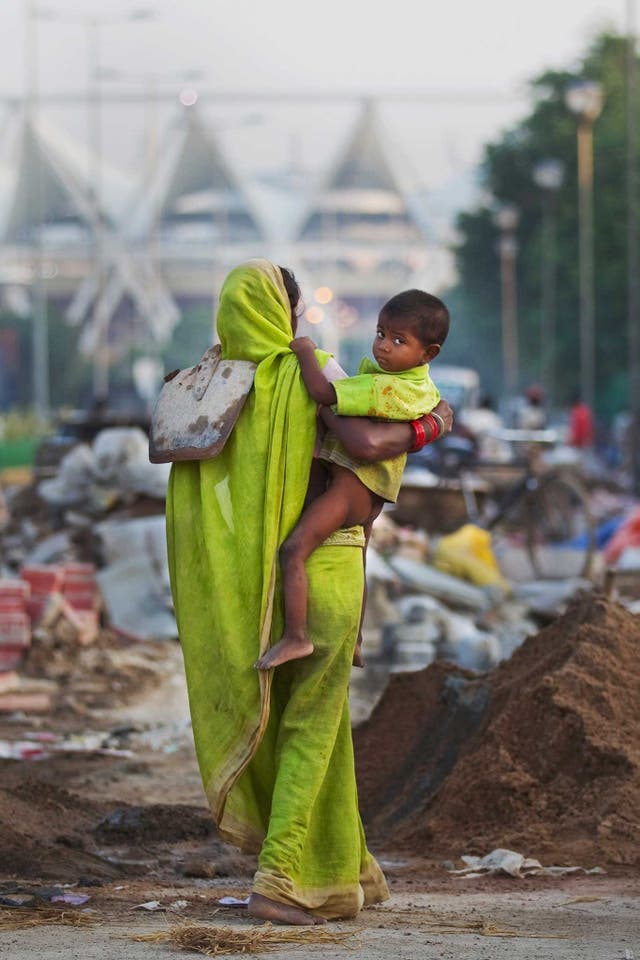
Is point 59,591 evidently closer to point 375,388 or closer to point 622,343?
point 375,388

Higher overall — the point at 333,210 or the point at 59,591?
the point at 333,210

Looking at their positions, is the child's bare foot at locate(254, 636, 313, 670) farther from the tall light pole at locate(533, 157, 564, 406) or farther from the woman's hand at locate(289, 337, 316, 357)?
the tall light pole at locate(533, 157, 564, 406)

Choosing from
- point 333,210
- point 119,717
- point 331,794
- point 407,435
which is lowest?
point 119,717

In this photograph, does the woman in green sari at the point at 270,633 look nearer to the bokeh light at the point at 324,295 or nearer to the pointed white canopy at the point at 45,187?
the bokeh light at the point at 324,295

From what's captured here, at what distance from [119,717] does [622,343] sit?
3719cm

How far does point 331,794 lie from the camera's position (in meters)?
4.44

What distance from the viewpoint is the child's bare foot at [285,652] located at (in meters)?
4.27

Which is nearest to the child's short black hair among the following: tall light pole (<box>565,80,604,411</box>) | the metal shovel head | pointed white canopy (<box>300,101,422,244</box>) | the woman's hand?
the woman's hand

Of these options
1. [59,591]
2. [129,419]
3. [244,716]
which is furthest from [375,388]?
[129,419]

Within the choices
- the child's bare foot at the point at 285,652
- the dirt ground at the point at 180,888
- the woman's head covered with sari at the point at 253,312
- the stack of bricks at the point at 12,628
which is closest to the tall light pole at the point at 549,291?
the stack of bricks at the point at 12,628

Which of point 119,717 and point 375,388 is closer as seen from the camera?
point 375,388

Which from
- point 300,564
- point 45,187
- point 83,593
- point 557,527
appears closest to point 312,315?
point 300,564

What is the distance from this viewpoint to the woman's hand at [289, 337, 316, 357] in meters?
4.34

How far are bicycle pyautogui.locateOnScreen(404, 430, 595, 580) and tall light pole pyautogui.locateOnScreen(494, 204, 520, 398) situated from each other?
129 ft
